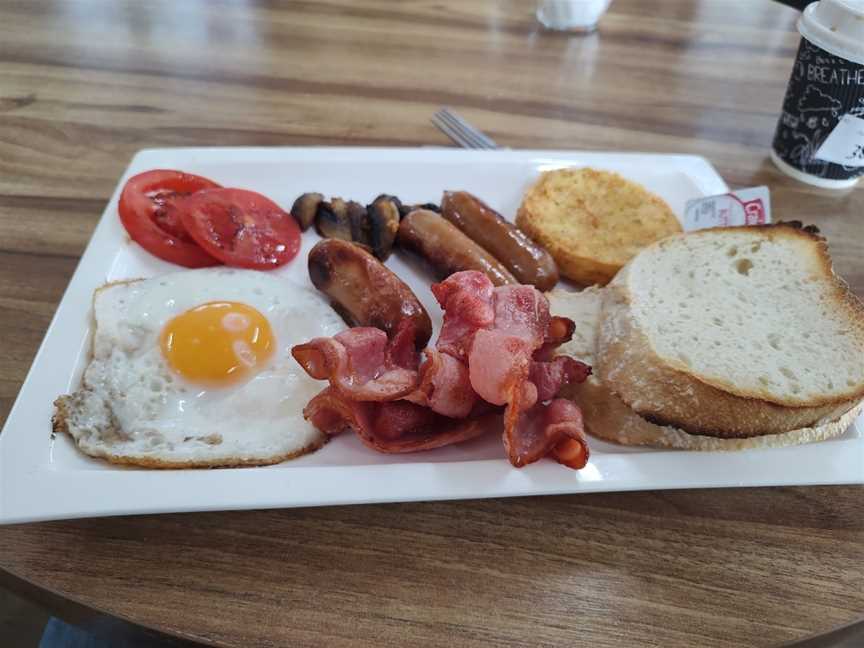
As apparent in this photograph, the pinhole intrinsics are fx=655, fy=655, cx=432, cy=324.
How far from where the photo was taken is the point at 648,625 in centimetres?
135

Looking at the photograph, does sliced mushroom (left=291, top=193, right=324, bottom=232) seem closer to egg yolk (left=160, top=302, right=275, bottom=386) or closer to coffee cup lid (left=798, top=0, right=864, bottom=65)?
egg yolk (left=160, top=302, right=275, bottom=386)

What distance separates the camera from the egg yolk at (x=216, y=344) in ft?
5.52

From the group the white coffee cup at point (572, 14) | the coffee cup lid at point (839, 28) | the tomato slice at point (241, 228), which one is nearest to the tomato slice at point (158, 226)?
the tomato slice at point (241, 228)

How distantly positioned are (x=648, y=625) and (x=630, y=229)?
1322mm

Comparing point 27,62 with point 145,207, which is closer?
point 145,207

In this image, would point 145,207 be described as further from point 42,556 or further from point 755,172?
point 755,172

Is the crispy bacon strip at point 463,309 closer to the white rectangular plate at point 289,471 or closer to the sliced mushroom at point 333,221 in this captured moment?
the white rectangular plate at point 289,471

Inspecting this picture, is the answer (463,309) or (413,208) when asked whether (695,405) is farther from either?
(413,208)

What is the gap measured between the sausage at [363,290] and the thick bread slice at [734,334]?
529mm

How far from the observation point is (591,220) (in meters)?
2.27

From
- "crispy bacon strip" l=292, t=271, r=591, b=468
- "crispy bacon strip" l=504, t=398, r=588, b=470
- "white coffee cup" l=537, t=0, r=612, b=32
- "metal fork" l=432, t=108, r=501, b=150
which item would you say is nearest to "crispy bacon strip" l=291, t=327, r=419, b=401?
"crispy bacon strip" l=292, t=271, r=591, b=468

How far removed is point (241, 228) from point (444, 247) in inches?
25.4

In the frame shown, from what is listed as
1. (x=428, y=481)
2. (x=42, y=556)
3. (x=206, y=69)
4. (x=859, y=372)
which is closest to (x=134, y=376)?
(x=42, y=556)

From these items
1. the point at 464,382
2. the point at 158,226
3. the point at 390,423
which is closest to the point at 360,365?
the point at 390,423
